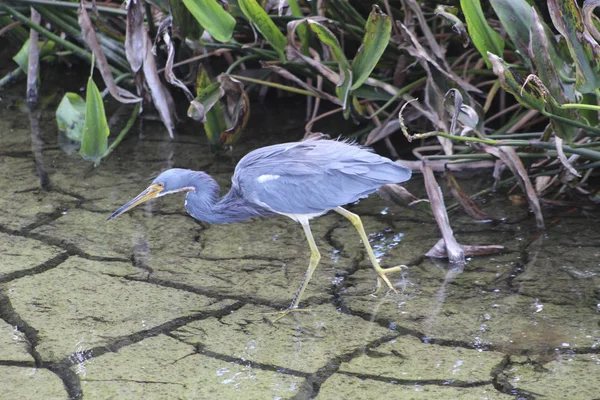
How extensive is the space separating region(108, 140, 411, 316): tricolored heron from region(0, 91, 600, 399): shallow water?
24 cm

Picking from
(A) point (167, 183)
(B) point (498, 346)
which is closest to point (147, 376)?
(A) point (167, 183)

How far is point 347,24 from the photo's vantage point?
4.38 m

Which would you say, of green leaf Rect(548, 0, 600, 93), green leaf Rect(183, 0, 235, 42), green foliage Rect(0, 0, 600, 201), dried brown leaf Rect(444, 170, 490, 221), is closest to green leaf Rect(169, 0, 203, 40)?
green foliage Rect(0, 0, 600, 201)

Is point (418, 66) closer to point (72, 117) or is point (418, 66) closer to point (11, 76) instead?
point (72, 117)

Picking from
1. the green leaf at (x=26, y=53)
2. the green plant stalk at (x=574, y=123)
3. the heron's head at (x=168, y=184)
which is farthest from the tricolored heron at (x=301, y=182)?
the green leaf at (x=26, y=53)

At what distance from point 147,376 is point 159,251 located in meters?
1.07

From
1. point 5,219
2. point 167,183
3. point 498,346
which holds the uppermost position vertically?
point 167,183

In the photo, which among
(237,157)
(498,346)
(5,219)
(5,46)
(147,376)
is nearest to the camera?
(147,376)

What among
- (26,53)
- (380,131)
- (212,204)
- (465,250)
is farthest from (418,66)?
(26,53)

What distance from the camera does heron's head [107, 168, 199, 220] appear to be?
3.23m

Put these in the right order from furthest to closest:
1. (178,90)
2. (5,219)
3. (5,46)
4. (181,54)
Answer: (5,46), (178,90), (181,54), (5,219)

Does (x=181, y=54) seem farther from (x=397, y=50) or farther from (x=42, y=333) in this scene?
(x=42, y=333)

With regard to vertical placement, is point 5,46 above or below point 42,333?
above

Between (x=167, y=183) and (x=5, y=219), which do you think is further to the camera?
(x=5, y=219)
